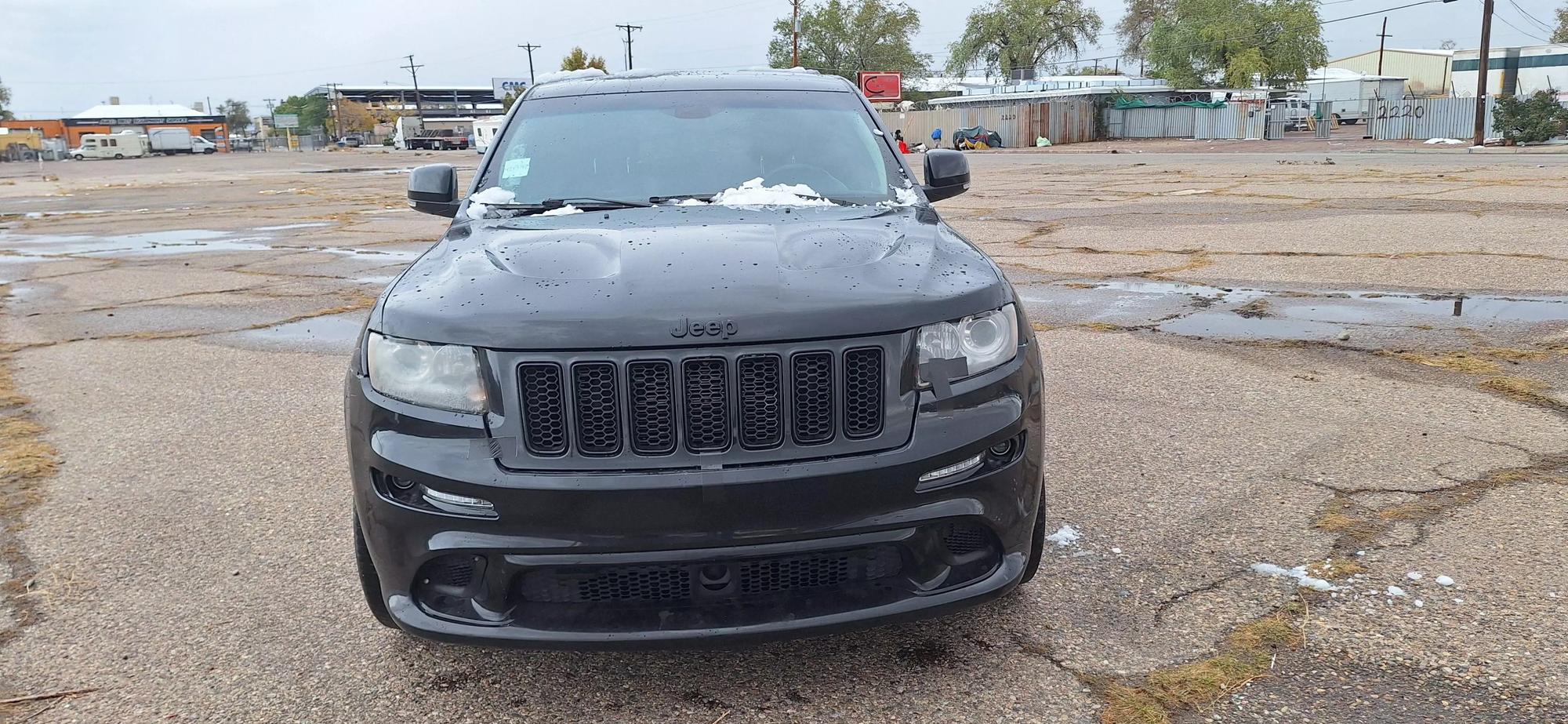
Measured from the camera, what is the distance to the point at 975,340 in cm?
264

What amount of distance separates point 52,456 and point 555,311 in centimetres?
355

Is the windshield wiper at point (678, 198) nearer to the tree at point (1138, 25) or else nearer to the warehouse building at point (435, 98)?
the tree at point (1138, 25)

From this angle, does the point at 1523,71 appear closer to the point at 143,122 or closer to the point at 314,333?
the point at 314,333

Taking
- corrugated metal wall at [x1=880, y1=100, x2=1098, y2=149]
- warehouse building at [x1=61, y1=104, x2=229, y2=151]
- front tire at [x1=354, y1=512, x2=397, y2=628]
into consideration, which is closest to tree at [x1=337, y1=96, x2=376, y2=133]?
warehouse building at [x1=61, y1=104, x2=229, y2=151]

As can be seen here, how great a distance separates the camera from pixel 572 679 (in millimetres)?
2768

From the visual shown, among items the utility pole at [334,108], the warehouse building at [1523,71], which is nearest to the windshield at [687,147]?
the warehouse building at [1523,71]

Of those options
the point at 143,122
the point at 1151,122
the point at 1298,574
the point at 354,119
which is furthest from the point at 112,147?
the point at 1298,574

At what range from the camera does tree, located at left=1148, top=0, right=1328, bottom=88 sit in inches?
2419

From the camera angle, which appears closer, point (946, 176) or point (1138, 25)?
point (946, 176)

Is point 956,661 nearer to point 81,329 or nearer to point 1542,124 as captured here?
point 81,329

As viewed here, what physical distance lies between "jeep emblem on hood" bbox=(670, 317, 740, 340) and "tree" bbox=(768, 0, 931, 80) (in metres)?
88.7

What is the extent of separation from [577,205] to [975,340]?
1539mm

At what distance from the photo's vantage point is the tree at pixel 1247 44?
61438 mm

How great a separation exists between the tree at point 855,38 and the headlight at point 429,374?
8858 cm
